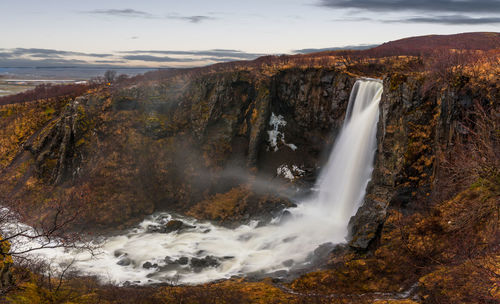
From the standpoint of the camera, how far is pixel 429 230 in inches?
658

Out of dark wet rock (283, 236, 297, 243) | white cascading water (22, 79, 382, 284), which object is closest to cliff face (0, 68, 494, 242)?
white cascading water (22, 79, 382, 284)

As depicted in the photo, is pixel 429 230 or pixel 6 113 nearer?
pixel 429 230

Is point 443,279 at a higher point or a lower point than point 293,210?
higher

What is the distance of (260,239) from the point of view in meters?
27.8

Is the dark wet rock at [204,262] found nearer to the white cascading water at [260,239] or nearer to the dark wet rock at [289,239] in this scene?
the white cascading water at [260,239]

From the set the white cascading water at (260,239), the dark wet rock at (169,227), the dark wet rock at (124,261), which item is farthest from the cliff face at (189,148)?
the dark wet rock at (124,261)

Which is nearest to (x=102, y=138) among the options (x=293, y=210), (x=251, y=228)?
(x=251, y=228)

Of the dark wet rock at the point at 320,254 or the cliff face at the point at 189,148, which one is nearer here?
the dark wet rock at the point at 320,254

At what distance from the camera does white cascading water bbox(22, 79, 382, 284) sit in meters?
23.3

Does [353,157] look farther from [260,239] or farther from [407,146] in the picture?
[260,239]

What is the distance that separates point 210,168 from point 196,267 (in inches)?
649

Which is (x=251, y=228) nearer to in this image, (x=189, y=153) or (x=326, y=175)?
(x=326, y=175)

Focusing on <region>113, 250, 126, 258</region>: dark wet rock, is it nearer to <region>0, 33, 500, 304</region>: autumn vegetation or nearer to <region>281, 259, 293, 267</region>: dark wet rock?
<region>0, 33, 500, 304</region>: autumn vegetation

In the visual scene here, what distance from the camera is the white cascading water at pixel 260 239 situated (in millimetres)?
23328
